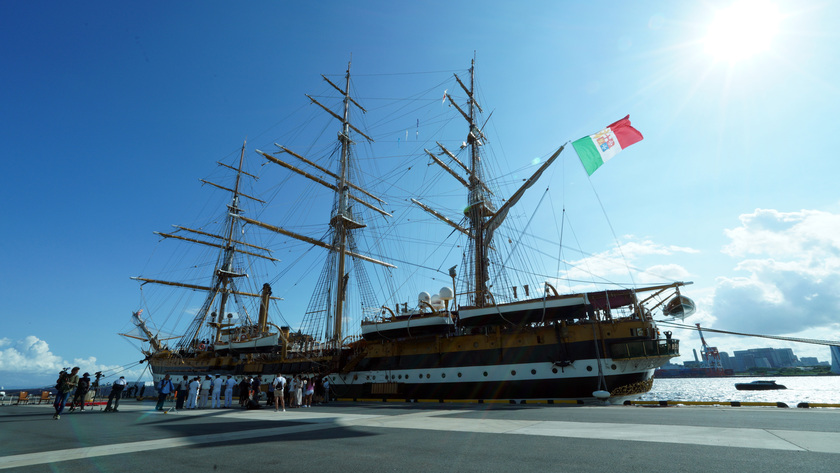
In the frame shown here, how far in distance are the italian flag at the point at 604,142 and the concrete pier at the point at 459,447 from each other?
1263 centimetres

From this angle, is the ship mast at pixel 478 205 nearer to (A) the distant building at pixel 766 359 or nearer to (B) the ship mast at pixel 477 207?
(B) the ship mast at pixel 477 207

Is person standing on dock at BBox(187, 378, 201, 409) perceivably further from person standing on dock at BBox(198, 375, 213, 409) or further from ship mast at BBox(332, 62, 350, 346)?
ship mast at BBox(332, 62, 350, 346)

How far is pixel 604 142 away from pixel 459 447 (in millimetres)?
16996

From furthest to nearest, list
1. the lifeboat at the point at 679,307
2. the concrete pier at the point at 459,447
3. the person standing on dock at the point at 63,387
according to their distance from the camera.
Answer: the lifeboat at the point at 679,307 < the person standing on dock at the point at 63,387 < the concrete pier at the point at 459,447

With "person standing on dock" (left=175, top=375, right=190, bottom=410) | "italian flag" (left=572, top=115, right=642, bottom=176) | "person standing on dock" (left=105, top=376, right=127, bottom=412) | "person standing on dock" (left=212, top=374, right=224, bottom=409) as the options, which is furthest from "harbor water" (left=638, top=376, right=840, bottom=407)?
"person standing on dock" (left=105, top=376, right=127, bottom=412)

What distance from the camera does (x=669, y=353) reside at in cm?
1770

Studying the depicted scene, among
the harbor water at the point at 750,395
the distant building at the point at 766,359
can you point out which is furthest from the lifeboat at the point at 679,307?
the distant building at the point at 766,359

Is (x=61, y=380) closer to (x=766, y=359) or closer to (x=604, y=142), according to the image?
(x=604, y=142)

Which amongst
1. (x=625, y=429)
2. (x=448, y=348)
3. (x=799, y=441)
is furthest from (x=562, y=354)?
(x=799, y=441)

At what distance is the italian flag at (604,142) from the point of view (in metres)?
17.9

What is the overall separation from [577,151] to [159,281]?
51.1 meters

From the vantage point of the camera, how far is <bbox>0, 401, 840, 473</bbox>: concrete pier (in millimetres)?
4480

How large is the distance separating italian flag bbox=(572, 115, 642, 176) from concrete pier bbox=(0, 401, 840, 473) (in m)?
12.6

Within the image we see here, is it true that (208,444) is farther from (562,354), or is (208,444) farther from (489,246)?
(489,246)
